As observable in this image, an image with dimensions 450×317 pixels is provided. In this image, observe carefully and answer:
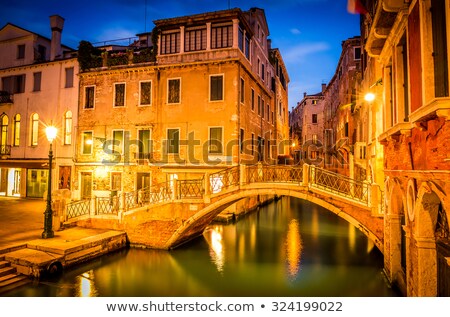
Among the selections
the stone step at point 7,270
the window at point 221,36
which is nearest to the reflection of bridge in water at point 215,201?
the stone step at point 7,270

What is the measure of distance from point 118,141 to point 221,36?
275 inches

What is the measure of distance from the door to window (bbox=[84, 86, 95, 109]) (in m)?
3.45

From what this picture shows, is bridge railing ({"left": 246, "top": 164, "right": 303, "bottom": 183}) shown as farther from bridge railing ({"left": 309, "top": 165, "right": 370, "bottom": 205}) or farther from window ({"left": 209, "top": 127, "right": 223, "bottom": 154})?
window ({"left": 209, "top": 127, "right": 223, "bottom": 154})

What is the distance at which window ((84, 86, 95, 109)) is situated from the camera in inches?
642

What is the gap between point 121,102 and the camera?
15742 millimetres

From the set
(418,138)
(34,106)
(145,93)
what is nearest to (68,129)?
(34,106)

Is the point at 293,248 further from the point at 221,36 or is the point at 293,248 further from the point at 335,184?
the point at 221,36

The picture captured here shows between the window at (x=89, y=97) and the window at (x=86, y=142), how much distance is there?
1.38m

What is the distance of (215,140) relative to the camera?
14281mm

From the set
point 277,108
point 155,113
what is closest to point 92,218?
point 155,113

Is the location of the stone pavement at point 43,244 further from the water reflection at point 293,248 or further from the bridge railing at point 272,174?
the water reflection at point 293,248

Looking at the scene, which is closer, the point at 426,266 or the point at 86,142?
the point at 426,266
